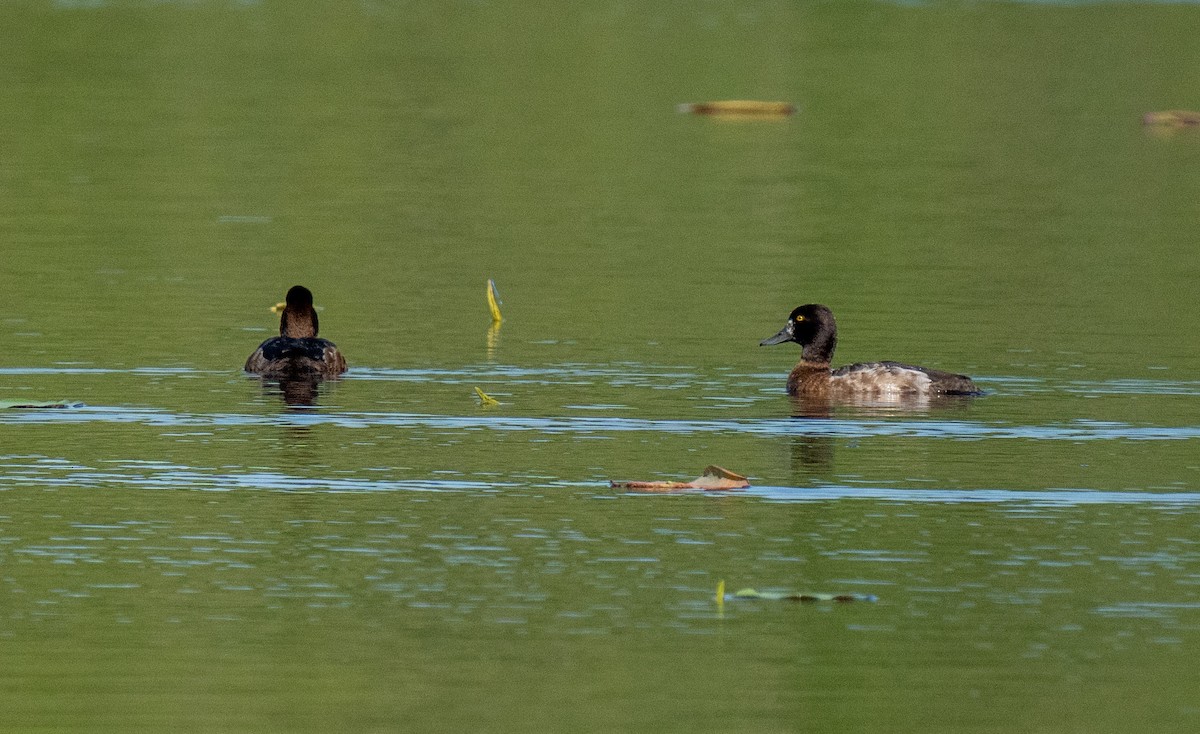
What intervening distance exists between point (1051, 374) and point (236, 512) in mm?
7745

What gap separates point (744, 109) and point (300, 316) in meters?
22.6

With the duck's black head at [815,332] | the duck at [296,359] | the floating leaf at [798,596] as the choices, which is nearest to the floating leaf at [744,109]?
the duck's black head at [815,332]

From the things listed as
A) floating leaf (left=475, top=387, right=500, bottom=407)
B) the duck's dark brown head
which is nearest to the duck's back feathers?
the duck's dark brown head

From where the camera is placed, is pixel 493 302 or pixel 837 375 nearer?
pixel 837 375

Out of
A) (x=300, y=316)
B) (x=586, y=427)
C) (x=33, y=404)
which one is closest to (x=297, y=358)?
(x=300, y=316)

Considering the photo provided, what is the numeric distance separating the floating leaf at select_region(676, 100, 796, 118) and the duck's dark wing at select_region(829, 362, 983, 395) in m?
23.1

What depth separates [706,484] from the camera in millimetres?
14938

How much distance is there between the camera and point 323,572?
12922 mm

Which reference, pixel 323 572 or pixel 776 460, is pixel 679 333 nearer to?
pixel 776 460

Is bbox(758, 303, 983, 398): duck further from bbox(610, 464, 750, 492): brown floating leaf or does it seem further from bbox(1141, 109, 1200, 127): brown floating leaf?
bbox(1141, 109, 1200, 127): brown floating leaf

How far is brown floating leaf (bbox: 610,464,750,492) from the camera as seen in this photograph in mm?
14898

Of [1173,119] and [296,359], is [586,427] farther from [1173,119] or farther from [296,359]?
[1173,119]

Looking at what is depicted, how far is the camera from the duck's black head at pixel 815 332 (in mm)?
20344

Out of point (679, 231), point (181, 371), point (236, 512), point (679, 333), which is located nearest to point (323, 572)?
point (236, 512)
